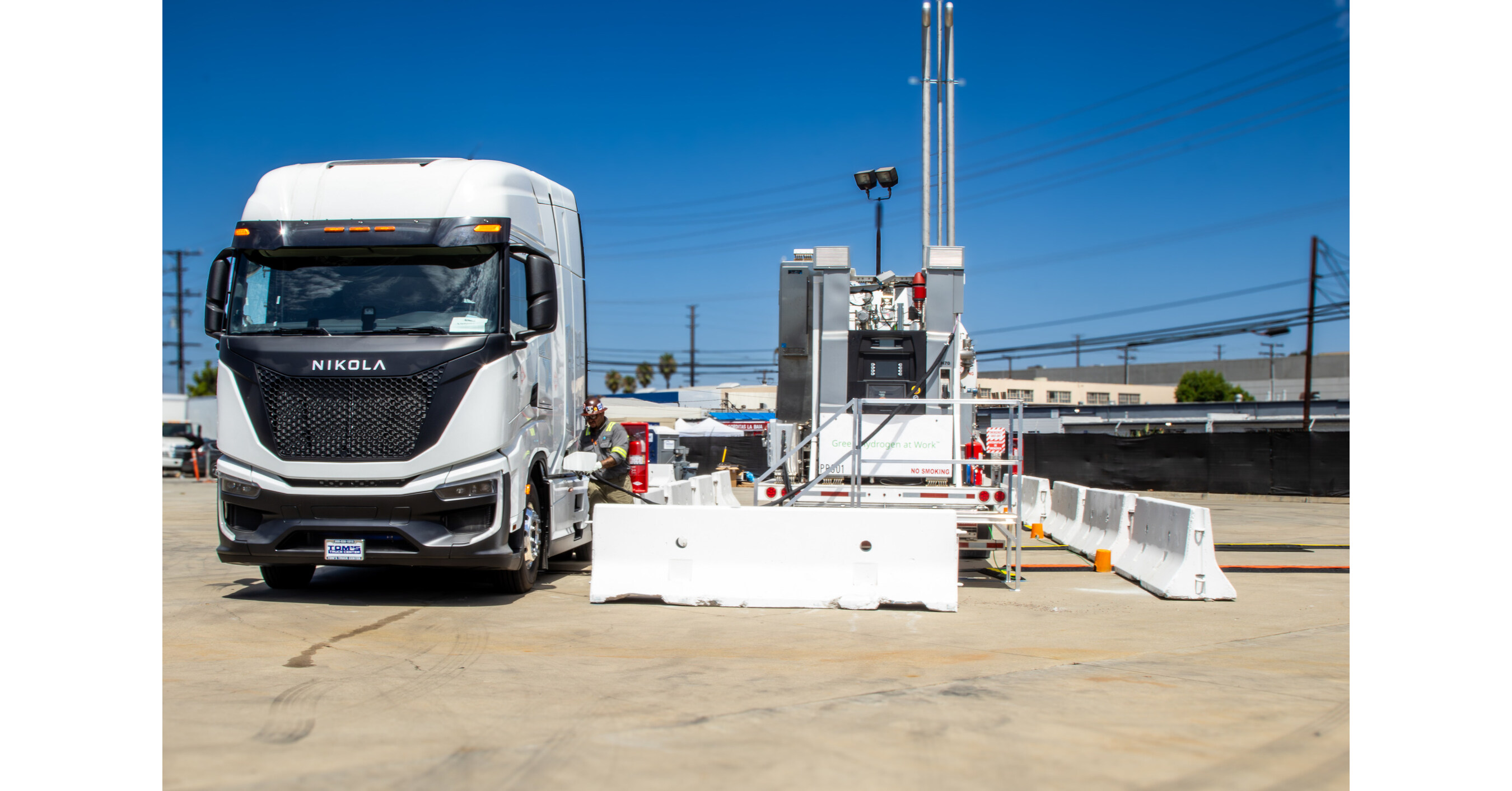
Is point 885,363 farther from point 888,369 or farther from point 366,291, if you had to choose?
point 366,291

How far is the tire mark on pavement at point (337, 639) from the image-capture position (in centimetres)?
685

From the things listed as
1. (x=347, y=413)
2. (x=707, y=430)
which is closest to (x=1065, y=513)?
(x=347, y=413)

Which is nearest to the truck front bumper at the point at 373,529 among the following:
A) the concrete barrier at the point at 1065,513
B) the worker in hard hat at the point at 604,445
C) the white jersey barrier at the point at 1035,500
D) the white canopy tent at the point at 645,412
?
the worker in hard hat at the point at 604,445

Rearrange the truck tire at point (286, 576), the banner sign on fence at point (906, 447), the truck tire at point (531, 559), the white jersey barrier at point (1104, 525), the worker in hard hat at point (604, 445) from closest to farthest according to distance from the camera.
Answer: the truck tire at point (531, 559)
the truck tire at point (286, 576)
the banner sign on fence at point (906, 447)
the worker in hard hat at point (604, 445)
the white jersey barrier at point (1104, 525)

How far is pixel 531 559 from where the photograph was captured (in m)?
9.67

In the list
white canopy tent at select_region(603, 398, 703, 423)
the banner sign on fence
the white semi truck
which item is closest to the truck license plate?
the white semi truck

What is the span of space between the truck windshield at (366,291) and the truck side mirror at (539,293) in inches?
11.9

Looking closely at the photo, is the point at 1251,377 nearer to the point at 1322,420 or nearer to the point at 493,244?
the point at 1322,420

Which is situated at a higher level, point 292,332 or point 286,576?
point 292,332

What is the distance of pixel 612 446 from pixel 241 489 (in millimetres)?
4357

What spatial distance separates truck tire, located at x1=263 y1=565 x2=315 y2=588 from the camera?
9.96 m

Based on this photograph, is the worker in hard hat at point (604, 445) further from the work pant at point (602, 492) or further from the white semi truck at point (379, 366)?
the white semi truck at point (379, 366)

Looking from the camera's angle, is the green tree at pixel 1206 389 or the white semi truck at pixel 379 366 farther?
the green tree at pixel 1206 389

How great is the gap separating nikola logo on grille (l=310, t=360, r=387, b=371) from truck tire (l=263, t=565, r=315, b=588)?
2.40 meters
